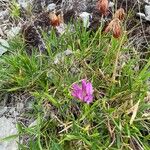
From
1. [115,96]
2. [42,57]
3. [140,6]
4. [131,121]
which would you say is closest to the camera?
[131,121]

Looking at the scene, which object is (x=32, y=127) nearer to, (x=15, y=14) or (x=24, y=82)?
(x=24, y=82)

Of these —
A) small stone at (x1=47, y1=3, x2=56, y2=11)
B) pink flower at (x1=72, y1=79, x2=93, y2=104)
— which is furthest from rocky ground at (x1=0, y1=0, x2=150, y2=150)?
pink flower at (x1=72, y1=79, x2=93, y2=104)

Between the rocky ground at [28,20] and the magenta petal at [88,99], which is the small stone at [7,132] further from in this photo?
the magenta petal at [88,99]

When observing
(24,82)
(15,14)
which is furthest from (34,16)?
(24,82)

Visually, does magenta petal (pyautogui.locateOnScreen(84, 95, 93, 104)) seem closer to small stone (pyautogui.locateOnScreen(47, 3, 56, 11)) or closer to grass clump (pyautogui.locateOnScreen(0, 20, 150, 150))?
grass clump (pyautogui.locateOnScreen(0, 20, 150, 150))

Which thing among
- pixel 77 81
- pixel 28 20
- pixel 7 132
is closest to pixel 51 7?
pixel 28 20
